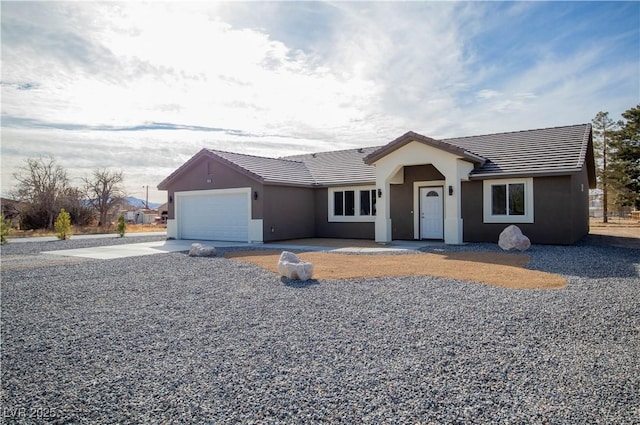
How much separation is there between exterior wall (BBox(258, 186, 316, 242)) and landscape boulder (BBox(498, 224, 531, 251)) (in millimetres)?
9286

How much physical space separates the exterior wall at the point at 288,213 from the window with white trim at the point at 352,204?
3.70 feet

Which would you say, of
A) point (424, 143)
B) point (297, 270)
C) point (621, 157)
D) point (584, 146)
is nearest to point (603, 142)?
point (621, 157)

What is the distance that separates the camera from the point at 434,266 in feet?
34.1

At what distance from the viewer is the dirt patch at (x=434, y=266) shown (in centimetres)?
848

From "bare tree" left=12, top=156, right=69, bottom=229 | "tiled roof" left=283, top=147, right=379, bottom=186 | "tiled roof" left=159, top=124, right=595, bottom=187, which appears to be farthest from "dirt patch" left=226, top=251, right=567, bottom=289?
"bare tree" left=12, top=156, right=69, bottom=229

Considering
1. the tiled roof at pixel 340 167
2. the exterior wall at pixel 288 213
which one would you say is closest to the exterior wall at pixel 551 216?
the tiled roof at pixel 340 167

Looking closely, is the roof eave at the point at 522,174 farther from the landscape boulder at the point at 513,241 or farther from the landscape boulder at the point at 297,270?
the landscape boulder at the point at 297,270

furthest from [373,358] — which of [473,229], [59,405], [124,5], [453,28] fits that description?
[473,229]

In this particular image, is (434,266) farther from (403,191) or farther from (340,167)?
(340,167)

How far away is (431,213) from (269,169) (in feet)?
25.6

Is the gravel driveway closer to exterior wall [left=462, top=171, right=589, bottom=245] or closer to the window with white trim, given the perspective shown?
exterior wall [left=462, top=171, right=589, bottom=245]

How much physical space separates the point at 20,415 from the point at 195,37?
391 inches

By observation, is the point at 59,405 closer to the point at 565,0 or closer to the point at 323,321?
the point at 323,321

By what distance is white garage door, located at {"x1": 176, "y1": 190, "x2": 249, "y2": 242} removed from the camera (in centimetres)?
1895
